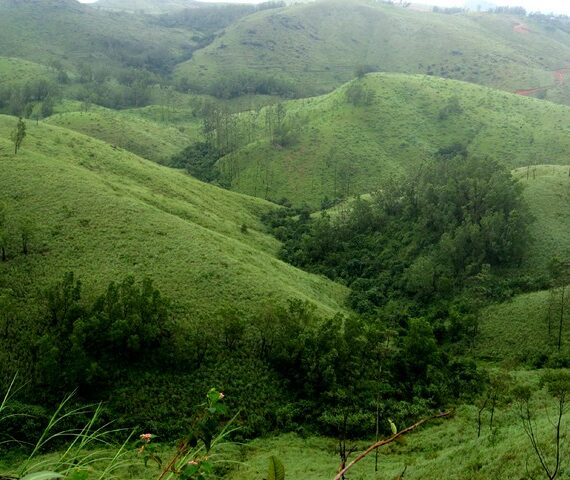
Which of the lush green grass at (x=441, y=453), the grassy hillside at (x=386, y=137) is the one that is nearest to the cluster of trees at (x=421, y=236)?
the lush green grass at (x=441, y=453)

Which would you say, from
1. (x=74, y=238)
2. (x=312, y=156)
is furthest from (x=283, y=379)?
(x=312, y=156)

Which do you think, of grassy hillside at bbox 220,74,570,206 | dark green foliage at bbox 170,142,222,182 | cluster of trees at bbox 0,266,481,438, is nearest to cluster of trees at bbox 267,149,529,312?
cluster of trees at bbox 0,266,481,438

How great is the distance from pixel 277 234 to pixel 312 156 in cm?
4738

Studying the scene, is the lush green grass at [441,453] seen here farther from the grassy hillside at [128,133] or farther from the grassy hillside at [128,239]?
the grassy hillside at [128,133]

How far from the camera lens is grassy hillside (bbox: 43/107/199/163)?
133750 millimetres

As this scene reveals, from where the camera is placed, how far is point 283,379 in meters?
40.6

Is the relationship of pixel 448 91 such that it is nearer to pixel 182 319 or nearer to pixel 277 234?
pixel 277 234

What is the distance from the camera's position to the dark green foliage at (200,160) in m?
125

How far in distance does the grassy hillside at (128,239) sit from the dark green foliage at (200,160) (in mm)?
46938

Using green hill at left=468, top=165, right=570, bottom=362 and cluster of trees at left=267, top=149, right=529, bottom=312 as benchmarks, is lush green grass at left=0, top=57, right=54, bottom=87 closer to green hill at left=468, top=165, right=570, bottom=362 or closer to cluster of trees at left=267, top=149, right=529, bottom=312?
cluster of trees at left=267, top=149, right=529, bottom=312

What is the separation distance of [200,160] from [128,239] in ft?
278

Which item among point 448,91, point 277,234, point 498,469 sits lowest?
point 277,234

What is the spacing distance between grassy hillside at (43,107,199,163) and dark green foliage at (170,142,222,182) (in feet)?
14.5

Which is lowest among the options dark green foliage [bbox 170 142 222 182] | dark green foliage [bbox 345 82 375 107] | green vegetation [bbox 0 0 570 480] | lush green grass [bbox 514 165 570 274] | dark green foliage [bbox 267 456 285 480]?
dark green foliage [bbox 170 142 222 182]
